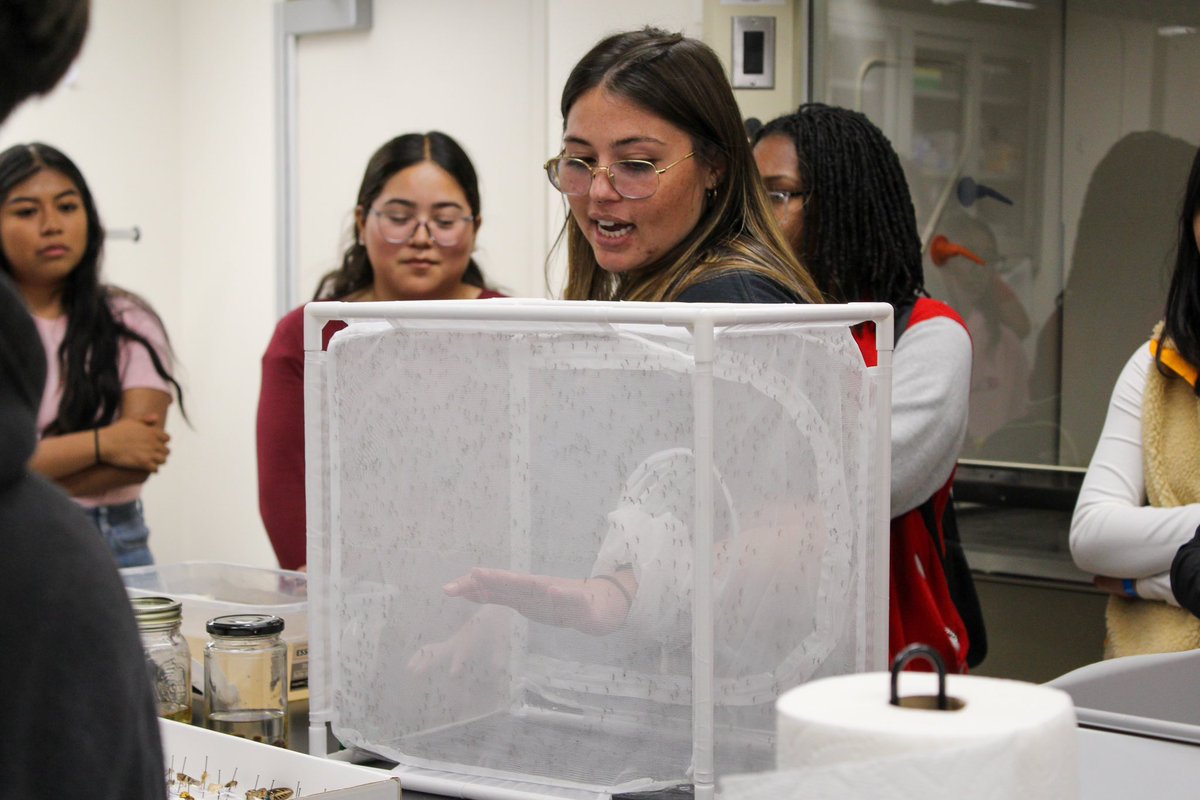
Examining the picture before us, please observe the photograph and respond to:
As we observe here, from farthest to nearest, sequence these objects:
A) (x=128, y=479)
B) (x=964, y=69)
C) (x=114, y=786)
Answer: (x=964, y=69)
(x=128, y=479)
(x=114, y=786)

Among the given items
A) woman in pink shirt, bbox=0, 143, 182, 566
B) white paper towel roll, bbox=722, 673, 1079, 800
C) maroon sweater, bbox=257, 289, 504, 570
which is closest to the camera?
white paper towel roll, bbox=722, 673, 1079, 800

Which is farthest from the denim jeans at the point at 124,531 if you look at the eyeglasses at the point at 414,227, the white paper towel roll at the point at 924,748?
the white paper towel roll at the point at 924,748

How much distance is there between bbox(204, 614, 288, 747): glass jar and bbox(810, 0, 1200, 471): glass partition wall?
184 centimetres

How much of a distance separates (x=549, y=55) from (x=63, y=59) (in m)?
2.65

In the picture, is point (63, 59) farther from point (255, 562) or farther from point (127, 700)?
point (255, 562)

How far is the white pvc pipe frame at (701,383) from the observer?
0.82 metres

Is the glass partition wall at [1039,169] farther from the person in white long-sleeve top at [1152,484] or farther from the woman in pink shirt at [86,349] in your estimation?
the woman in pink shirt at [86,349]

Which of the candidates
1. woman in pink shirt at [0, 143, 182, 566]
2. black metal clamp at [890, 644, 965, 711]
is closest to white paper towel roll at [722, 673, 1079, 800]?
black metal clamp at [890, 644, 965, 711]

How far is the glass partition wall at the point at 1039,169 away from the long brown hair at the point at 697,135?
1.48 m

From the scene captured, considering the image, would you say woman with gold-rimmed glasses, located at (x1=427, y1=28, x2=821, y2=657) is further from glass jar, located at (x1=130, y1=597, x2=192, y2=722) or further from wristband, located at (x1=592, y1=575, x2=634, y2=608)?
glass jar, located at (x1=130, y1=597, x2=192, y2=722)

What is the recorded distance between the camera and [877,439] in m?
1.05

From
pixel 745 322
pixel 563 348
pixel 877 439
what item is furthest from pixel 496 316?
pixel 877 439

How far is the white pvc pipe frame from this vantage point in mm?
818

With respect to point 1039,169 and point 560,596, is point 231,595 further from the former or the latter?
point 1039,169
